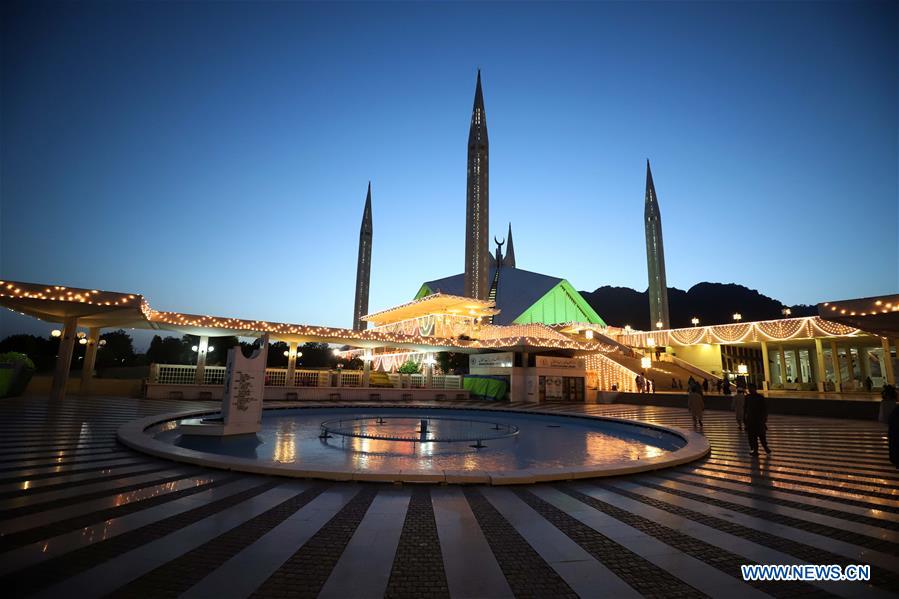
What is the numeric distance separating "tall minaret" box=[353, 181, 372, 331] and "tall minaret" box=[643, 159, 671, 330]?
1810 inches

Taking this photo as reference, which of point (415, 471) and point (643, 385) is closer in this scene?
point (415, 471)

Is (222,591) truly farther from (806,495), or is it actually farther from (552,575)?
(806,495)

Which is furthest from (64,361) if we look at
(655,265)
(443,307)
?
(655,265)

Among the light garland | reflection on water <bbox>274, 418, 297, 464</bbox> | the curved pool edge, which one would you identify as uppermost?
the light garland

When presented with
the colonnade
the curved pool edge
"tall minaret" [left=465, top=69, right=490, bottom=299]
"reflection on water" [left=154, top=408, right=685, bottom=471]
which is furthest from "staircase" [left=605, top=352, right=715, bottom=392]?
the curved pool edge

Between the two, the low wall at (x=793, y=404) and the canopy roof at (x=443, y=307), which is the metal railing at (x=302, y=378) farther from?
the low wall at (x=793, y=404)

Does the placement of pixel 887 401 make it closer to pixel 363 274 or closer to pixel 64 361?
pixel 64 361

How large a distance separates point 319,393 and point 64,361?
1126cm

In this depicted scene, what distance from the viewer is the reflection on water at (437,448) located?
25.9ft

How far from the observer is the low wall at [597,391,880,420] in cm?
1733

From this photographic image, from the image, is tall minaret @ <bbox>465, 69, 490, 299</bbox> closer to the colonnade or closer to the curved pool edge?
the colonnade

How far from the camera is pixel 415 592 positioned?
3006mm

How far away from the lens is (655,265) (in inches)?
2322

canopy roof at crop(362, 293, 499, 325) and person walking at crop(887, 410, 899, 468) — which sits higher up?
canopy roof at crop(362, 293, 499, 325)
